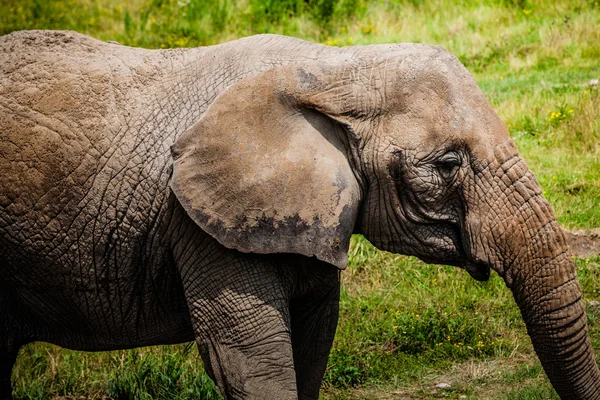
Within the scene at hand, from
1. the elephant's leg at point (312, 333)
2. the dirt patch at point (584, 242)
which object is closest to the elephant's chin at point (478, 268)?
the elephant's leg at point (312, 333)

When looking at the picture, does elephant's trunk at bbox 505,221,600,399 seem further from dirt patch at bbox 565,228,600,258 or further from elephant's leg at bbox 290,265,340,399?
dirt patch at bbox 565,228,600,258

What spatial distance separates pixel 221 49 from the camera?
504 cm

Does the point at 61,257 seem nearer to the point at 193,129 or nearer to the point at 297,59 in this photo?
the point at 193,129

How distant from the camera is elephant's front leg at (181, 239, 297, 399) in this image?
15.4 ft

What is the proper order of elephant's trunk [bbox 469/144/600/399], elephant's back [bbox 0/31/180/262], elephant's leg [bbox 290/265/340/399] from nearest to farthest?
elephant's trunk [bbox 469/144/600/399] → elephant's back [bbox 0/31/180/262] → elephant's leg [bbox 290/265/340/399]

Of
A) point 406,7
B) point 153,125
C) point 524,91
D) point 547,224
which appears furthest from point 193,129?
point 406,7

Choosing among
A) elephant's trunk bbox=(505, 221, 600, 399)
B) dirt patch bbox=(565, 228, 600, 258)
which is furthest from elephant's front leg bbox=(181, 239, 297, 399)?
dirt patch bbox=(565, 228, 600, 258)

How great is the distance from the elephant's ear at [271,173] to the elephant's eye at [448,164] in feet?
1.32

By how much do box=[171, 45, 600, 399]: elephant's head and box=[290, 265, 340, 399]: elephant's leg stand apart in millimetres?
742

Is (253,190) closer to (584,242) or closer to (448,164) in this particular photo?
(448,164)

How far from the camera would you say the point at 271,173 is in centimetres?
459

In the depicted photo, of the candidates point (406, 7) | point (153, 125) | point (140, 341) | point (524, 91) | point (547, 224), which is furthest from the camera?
point (406, 7)

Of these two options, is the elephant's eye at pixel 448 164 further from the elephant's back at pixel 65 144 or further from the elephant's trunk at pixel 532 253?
the elephant's back at pixel 65 144

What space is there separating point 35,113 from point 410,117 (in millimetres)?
1855
